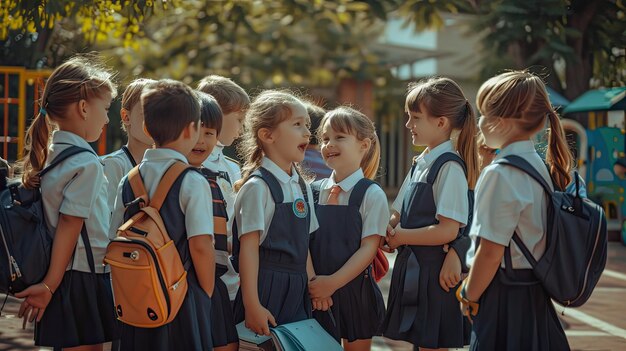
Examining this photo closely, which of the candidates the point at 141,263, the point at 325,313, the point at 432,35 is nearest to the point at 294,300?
the point at 325,313

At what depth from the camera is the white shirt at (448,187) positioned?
158 inches

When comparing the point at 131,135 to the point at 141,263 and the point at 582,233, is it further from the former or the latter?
the point at 582,233

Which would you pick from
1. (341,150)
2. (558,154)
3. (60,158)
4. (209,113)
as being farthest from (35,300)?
(558,154)

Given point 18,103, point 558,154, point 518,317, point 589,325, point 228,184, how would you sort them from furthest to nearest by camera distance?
point 18,103, point 589,325, point 228,184, point 558,154, point 518,317

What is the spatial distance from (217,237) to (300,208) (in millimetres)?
382

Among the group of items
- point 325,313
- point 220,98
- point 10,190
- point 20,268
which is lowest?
point 325,313

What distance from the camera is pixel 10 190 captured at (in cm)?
366

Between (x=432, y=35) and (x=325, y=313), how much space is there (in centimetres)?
3224

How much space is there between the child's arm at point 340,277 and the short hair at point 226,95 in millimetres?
988

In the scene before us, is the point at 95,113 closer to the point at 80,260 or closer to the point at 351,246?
the point at 80,260

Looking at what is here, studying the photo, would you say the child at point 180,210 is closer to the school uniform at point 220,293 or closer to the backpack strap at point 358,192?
the school uniform at point 220,293

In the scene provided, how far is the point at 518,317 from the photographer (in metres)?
3.27

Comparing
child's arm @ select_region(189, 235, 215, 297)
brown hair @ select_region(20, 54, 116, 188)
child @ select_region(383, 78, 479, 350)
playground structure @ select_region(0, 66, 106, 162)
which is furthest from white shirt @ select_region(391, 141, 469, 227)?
playground structure @ select_region(0, 66, 106, 162)

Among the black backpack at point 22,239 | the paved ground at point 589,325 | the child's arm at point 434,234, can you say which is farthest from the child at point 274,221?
the paved ground at point 589,325
